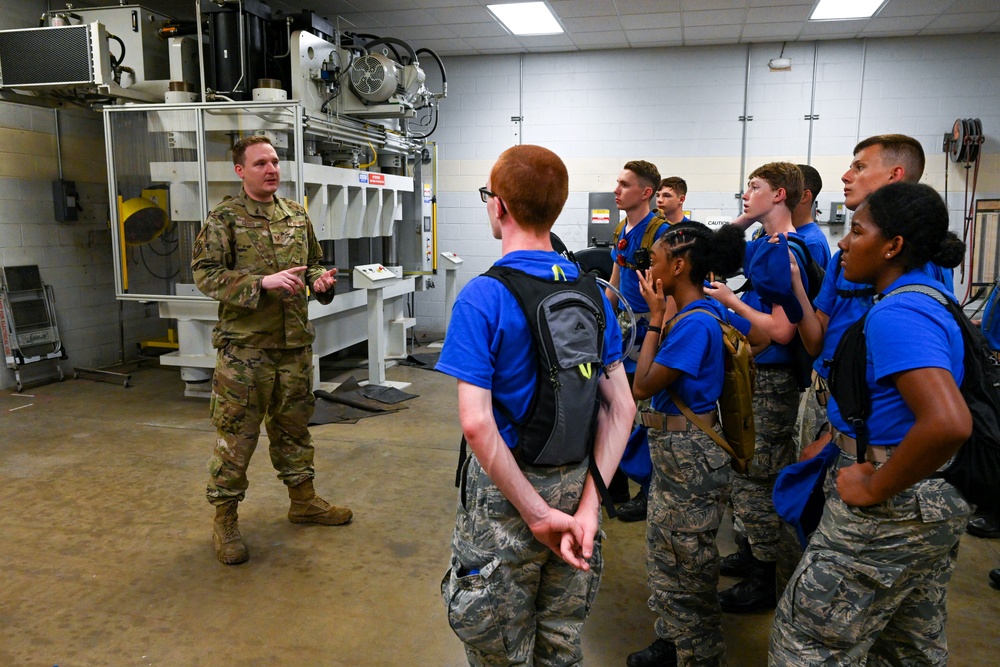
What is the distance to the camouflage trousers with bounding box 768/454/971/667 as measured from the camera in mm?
1421

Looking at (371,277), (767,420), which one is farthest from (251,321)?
(371,277)

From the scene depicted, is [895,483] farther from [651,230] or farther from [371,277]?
[371,277]

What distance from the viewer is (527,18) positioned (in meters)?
6.65

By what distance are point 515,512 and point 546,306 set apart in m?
0.46

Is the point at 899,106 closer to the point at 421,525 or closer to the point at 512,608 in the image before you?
the point at 421,525

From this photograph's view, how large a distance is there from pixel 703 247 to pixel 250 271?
6.46 feet

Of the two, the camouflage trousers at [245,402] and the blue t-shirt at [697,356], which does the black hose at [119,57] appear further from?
the blue t-shirt at [697,356]

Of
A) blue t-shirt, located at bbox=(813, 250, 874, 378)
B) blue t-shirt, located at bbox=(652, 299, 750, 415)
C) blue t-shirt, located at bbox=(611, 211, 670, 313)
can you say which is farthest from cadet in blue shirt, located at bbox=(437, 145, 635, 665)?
blue t-shirt, located at bbox=(611, 211, 670, 313)

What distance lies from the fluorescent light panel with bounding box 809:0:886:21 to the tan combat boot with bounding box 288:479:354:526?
600 cm

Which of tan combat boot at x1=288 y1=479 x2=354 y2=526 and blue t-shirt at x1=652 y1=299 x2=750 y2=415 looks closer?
blue t-shirt at x1=652 y1=299 x2=750 y2=415

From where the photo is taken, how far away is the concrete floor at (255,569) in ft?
7.77

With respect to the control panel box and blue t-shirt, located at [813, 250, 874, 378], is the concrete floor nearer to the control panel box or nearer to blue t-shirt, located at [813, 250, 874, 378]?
blue t-shirt, located at [813, 250, 874, 378]

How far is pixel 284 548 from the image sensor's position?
10.1 feet

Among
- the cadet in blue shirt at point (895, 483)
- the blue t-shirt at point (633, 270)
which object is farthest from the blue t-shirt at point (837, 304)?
the blue t-shirt at point (633, 270)
